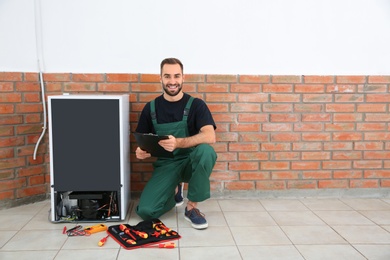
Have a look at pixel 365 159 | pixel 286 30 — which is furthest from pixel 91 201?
pixel 365 159

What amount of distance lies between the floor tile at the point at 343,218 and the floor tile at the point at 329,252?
413 mm

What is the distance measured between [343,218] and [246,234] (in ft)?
2.67

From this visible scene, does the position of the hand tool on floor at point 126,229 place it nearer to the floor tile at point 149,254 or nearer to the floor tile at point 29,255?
the floor tile at point 149,254

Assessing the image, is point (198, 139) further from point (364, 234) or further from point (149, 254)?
point (364, 234)

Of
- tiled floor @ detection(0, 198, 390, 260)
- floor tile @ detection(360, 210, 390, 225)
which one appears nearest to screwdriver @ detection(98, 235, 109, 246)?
tiled floor @ detection(0, 198, 390, 260)

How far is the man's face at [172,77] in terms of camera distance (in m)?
2.50

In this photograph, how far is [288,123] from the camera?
2963 mm

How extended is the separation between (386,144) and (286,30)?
1313 millimetres

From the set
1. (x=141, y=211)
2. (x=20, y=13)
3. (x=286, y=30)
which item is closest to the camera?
(x=141, y=211)

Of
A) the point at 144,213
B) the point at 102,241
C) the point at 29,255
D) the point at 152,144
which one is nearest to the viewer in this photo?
the point at 29,255

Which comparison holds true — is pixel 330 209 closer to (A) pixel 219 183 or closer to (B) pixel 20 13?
(A) pixel 219 183

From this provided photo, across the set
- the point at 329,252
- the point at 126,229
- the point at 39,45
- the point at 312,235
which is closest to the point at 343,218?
the point at 312,235

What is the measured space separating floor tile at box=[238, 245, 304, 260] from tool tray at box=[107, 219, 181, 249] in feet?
1.46

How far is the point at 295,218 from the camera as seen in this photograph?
2.55 m
